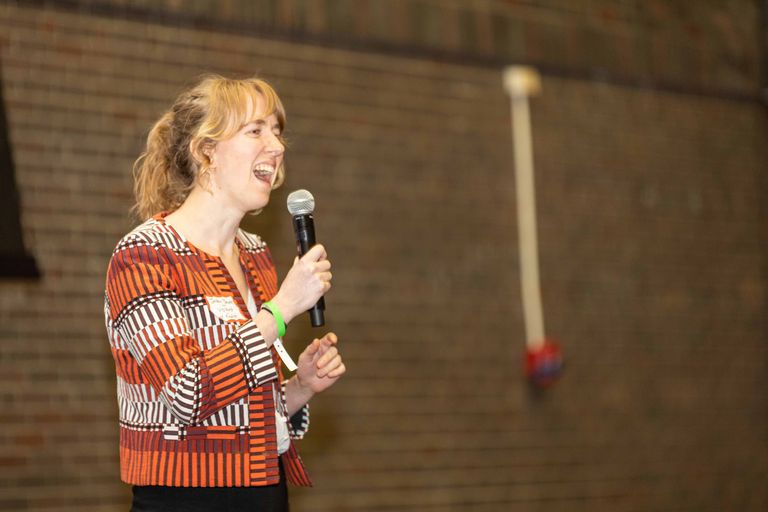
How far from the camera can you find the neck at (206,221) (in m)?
2.25

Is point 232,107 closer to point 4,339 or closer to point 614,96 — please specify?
point 4,339

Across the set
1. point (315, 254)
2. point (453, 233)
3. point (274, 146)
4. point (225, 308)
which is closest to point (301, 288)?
point (315, 254)

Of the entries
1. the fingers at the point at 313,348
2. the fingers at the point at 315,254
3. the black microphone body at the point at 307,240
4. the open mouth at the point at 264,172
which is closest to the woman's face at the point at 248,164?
the open mouth at the point at 264,172

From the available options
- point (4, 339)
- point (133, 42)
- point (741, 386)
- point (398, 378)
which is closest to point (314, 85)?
point (133, 42)

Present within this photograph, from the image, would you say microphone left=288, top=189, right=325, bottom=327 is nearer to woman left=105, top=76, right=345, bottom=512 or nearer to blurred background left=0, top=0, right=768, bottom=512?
woman left=105, top=76, right=345, bottom=512

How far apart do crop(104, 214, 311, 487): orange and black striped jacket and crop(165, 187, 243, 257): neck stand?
0.06 meters

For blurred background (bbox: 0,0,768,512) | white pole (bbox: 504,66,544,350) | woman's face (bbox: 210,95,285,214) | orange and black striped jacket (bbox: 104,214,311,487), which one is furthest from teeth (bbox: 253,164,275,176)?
white pole (bbox: 504,66,544,350)

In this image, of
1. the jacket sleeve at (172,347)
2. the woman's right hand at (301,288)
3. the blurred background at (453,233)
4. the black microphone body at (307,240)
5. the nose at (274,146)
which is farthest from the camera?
the blurred background at (453,233)

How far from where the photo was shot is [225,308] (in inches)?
85.2

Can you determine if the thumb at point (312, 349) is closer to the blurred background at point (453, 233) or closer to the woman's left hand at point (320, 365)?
the woman's left hand at point (320, 365)

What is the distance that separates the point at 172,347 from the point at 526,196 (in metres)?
3.56

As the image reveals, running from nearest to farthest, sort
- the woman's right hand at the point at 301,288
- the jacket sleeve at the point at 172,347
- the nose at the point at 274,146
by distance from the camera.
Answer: the jacket sleeve at the point at 172,347 < the woman's right hand at the point at 301,288 < the nose at the point at 274,146

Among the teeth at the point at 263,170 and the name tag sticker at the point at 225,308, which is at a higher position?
the teeth at the point at 263,170

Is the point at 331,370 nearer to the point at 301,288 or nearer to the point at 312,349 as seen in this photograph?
the point at 312,349
